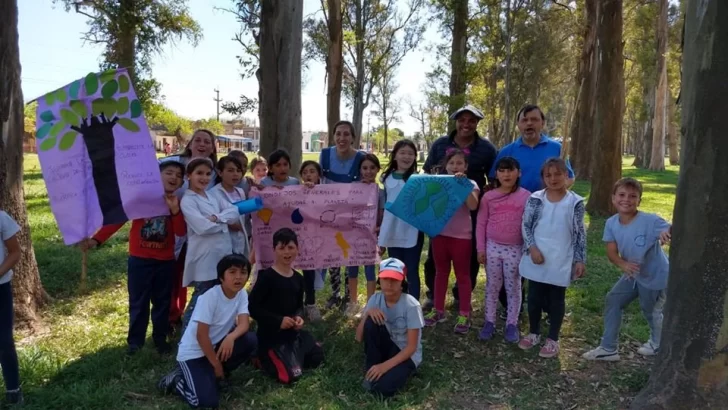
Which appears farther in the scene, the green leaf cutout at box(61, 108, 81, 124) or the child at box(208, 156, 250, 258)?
the child at box(208, 156, 250, 258)

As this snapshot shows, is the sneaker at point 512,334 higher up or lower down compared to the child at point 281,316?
lower down

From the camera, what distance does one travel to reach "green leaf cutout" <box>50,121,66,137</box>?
4.14 metres

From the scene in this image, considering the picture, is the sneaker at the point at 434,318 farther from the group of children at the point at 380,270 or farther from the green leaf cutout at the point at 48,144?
the green leaf cutout at the point at 48,144

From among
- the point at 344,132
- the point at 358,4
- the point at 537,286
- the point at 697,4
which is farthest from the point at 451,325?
the point at 358,4

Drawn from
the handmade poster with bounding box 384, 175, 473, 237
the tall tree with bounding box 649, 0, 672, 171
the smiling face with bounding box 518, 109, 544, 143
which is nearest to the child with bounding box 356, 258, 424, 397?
the handmade poster with bounding box 384, 175, 473, 237

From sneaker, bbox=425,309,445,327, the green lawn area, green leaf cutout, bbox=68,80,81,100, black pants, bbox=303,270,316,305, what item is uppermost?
green leaf cutout, bbox=68,80,81,100

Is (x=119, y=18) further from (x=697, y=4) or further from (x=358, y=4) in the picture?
(x=697, y=4)

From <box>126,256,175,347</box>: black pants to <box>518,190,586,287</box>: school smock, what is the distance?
10.2 feet

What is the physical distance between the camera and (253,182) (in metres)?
5.20

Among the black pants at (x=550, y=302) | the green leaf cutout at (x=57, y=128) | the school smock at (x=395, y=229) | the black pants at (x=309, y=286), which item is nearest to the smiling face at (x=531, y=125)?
the school smock at (x=395, y=229)

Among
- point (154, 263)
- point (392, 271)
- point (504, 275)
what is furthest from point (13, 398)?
point (504, 275)

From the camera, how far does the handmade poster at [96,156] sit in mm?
4137

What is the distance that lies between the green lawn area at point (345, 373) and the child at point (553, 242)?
47 centimetres

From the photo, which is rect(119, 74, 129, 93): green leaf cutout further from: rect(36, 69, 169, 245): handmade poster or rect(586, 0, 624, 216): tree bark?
rect(586, 0, 624, 216): tree bark
